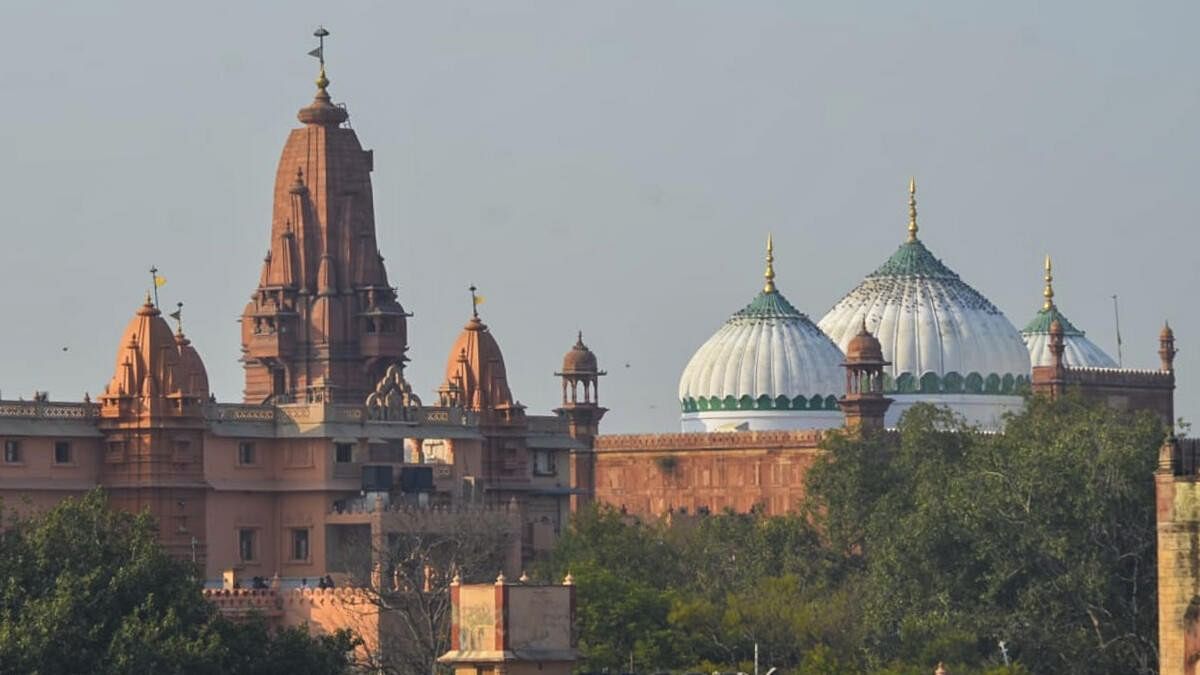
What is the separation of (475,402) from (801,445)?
1915cm

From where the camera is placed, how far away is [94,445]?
104 m

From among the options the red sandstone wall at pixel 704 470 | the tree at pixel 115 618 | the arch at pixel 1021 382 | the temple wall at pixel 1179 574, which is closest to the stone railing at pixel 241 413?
the red sandstone wall at pixel 704 470

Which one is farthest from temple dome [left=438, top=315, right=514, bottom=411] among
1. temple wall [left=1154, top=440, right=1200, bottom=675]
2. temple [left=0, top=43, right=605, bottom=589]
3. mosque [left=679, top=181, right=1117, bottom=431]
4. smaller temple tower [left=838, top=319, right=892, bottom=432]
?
temple wall [left=1154, top=440, right=1200, bottom=675]

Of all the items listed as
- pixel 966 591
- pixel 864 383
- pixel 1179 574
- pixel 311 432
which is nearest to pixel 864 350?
pixel 864 383

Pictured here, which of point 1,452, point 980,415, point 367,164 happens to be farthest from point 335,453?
point 980,415

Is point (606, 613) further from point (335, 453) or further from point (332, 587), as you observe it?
point (335, 453)

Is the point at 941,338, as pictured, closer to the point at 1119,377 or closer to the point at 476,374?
the point at 1119,377

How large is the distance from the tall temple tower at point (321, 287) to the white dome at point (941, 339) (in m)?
23.7

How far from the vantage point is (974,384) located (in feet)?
465

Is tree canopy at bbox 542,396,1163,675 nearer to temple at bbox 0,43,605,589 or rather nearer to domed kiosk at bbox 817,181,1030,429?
temple at bbox 0,43,605,589

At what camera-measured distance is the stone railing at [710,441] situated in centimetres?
13250

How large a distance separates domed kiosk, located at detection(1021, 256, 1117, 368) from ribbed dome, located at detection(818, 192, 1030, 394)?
90.6 inches

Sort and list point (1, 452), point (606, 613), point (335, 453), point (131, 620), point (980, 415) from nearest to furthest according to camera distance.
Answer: point (131, 620), point (606, 613), point (1, 452), point (335, 453), point (980, 415)

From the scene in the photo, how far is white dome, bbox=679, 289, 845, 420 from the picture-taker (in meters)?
142
